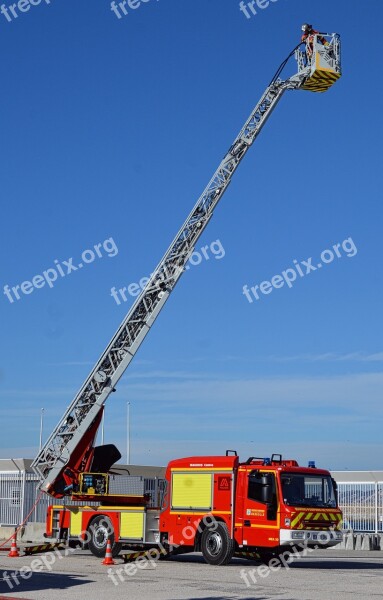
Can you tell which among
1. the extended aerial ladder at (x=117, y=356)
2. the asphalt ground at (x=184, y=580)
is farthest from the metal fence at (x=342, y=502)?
the asphalt ground at (x=184, y=580)

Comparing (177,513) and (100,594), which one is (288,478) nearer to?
(177,513)

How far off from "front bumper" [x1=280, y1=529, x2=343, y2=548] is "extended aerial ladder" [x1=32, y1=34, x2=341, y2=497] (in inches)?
277

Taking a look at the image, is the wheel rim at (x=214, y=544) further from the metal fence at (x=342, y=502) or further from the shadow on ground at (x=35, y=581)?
the metal fence at (x=342, y=502)

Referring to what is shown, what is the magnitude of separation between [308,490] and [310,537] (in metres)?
1.13

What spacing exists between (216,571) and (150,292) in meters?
9.09

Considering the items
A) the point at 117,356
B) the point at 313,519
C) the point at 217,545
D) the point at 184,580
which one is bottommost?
the point at 184,580

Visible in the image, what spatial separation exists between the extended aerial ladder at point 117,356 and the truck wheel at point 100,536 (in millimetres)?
1771

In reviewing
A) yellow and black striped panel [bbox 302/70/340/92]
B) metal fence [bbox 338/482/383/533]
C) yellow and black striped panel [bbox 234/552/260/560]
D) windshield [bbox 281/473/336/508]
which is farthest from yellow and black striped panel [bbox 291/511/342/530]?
yellow and black striped panel [bbox 302/70/340/92]

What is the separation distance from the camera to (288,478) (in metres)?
20.3

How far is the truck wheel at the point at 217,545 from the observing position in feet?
Answer: 66.6

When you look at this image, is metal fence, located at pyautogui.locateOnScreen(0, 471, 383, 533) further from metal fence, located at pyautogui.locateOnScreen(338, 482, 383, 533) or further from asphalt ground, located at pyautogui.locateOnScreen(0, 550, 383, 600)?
asphalt ground, located at pyautogui.locateOnScreen(0, 550, 383, 600)

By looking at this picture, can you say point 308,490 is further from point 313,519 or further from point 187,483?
point 187,483

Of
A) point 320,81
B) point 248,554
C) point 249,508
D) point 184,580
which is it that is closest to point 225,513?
point 249,508

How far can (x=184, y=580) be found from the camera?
56.5ft
